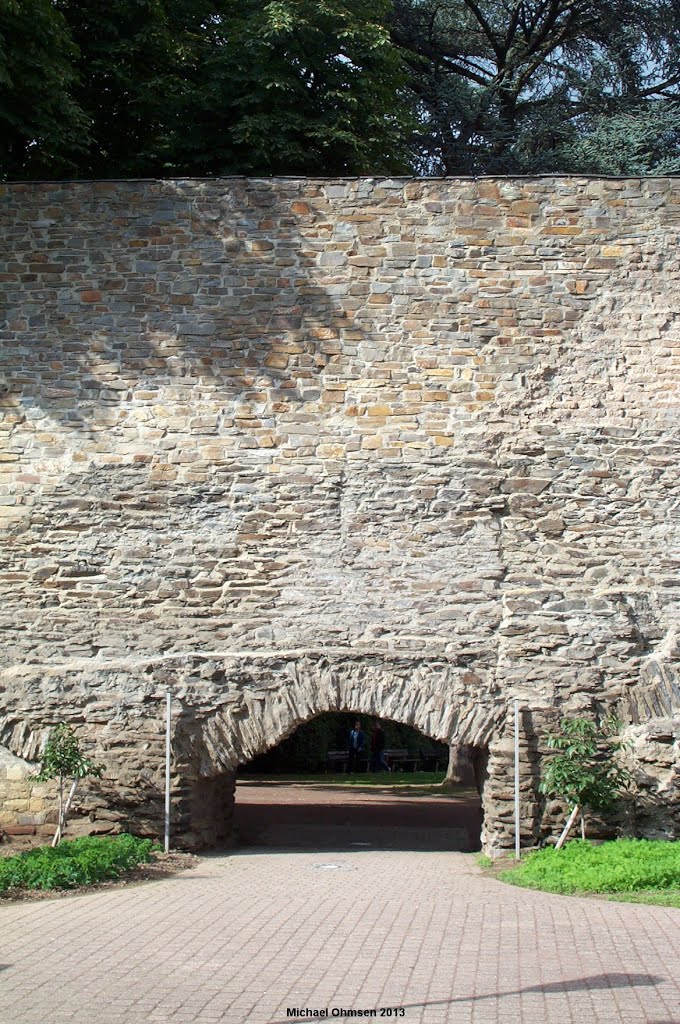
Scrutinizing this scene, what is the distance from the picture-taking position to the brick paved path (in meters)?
5.04

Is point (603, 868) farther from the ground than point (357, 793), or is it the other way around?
point (603, 868)

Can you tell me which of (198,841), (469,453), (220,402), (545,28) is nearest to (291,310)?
(220,402)

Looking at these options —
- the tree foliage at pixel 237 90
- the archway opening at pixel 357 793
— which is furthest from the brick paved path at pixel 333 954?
the tree foliage at pixel 237 90

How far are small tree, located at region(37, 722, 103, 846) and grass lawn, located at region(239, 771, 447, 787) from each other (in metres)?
7.88

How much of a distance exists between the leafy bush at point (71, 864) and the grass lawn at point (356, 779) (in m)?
8.18

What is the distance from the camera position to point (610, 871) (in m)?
7.93

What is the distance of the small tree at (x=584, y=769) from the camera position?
8.94 metres

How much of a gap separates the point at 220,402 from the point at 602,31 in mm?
11523

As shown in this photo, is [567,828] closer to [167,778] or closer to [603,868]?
[603,868]

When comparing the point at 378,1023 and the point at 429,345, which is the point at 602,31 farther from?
the point at 378,1023

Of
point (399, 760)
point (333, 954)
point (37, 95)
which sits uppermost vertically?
point (37, 95)

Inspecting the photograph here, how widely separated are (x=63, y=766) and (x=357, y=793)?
6982 millimetres

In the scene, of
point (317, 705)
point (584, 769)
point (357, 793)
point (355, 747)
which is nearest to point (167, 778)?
point (317, 705)

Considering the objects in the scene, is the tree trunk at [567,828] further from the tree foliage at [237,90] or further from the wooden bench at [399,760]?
the wooden bench at [399,760]
